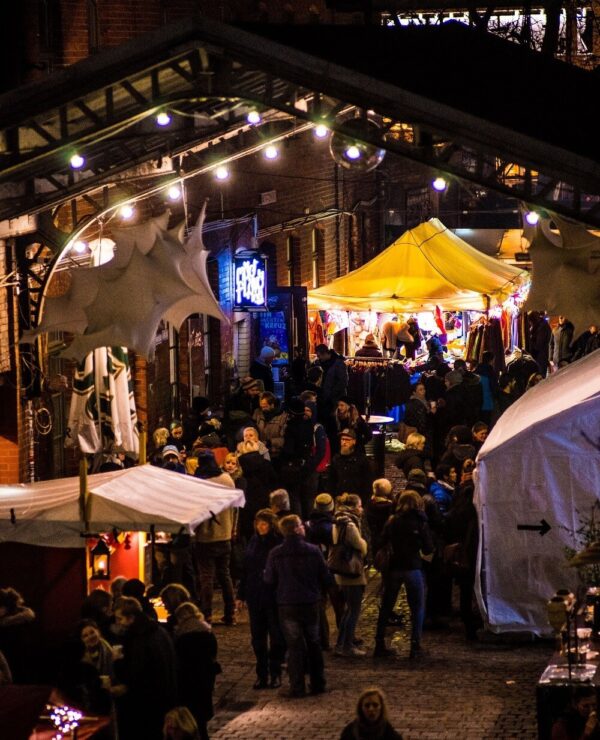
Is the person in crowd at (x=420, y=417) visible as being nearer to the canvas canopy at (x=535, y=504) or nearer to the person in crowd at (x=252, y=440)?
the person in crowd at (x=252, y=440)

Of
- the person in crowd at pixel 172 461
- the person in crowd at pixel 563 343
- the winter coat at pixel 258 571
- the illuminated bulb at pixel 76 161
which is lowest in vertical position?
the person in crowd at pixel 563 343

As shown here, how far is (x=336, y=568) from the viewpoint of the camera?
50.6 feet

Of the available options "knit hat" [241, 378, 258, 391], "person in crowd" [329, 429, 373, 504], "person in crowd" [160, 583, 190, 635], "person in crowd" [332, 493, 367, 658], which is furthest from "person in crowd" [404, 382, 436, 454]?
"person in crowd" [160, 583, 190, 635]

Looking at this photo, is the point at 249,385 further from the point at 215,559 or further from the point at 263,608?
the point at 263,608

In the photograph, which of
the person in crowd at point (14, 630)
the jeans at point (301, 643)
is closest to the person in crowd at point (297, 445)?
the jeans at point (301, 643)

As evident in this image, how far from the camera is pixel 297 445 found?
66.5ft

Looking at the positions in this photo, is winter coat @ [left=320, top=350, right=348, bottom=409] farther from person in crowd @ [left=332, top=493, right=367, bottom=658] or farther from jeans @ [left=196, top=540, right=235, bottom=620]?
person in crowd @ [left=332, top=493, right=367, bottom=658]

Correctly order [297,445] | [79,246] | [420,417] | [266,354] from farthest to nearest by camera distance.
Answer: [266,354]
[420,417]
[79,246]
[297,445]

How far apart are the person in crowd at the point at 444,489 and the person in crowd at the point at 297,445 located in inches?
92.1

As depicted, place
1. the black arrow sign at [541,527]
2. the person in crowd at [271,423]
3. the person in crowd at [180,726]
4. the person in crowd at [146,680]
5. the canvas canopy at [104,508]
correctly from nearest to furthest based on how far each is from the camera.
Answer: the person in crowd at [180,726] < the person in crowd at [146,680] < the canvas canopy at [104,508] < the black arrow sign at [541,527] < the person in crowd at [271,423]

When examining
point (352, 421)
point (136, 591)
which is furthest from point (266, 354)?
point (136, 591)

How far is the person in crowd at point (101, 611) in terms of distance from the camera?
12.9 m

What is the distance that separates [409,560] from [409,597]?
15.5 inches

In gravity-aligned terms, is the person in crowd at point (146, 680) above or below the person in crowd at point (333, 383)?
above
